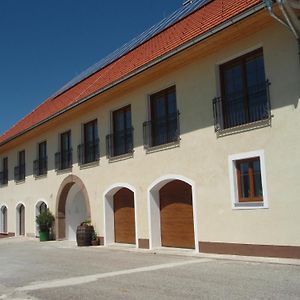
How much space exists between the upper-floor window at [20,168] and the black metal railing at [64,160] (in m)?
5.12

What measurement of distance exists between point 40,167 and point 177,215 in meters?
11.4

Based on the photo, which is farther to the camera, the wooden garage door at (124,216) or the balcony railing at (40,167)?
the balcony railing at (40,167)

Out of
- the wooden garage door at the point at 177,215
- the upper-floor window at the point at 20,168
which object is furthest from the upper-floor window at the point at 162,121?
the upper-floor window at the point at 20,168

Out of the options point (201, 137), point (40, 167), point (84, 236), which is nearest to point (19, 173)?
point (40, 167)

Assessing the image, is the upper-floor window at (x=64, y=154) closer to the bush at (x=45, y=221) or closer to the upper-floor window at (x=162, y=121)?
the bush at (x=45, y=221)

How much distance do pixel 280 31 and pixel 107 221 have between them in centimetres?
994

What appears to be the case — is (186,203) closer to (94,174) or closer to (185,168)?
(185,168)

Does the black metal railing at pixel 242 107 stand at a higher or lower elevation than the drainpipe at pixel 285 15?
lower

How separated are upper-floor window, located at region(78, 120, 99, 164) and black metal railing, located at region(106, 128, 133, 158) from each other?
1.19 meters

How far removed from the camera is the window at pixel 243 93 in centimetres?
1176

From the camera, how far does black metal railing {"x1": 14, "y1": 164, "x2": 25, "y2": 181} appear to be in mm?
26495

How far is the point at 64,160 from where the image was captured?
70.8 ft

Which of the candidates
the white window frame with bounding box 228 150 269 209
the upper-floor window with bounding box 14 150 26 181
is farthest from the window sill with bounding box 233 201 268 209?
the upper-floor window with bounding box 14 150 26 181

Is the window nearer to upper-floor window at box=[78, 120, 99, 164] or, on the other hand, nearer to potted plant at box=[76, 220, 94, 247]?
upper-floor window at box=[78, 120, 99, 164]
